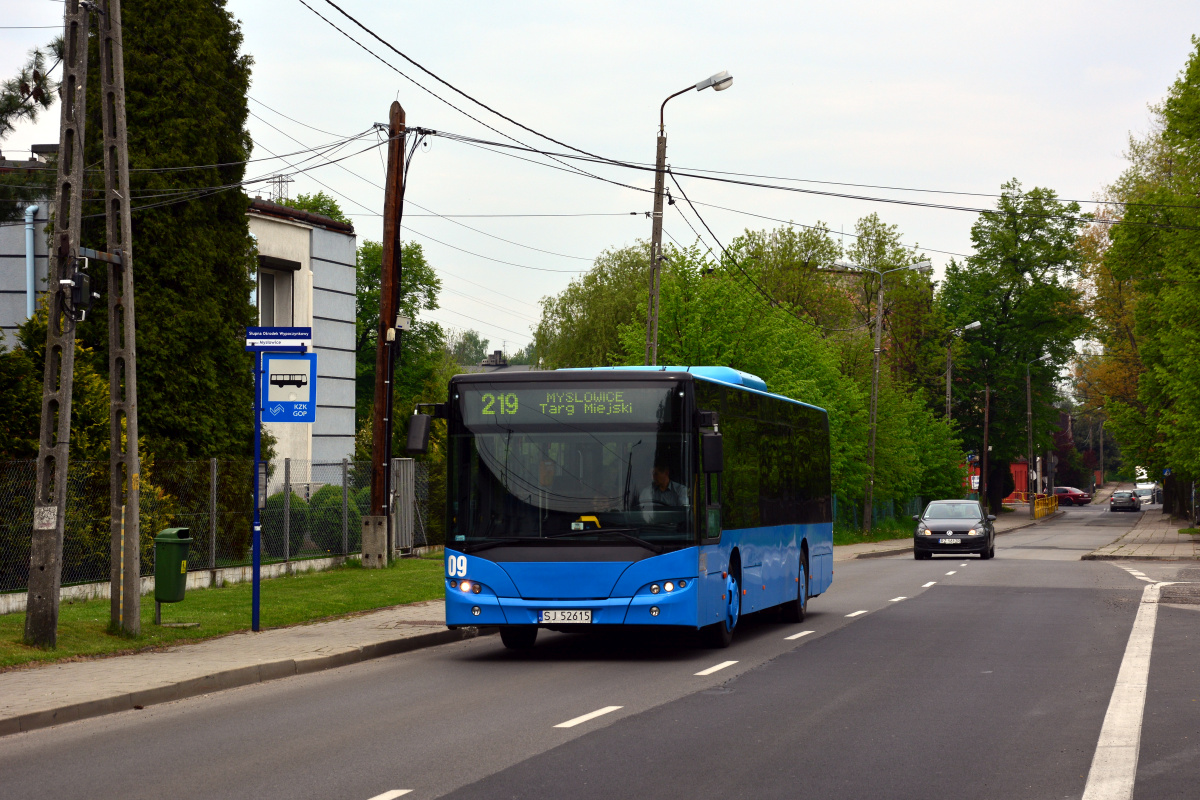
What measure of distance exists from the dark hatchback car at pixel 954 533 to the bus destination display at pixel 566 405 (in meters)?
25.0

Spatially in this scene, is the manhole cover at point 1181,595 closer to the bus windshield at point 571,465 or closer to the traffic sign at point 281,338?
the bus windshield at point 571,465

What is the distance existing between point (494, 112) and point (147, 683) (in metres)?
15.4

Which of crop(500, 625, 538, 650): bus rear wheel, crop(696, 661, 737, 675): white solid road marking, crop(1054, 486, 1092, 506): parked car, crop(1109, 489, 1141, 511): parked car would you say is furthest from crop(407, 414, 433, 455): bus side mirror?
crop(1054, 486, 1092, 506): parked car

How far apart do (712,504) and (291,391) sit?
4.76 metres

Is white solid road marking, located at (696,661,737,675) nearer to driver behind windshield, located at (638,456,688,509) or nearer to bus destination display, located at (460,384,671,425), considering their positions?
driver behind windshield, located at (638,456,688,509)

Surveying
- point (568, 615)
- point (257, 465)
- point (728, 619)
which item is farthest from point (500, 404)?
point (728, 619)

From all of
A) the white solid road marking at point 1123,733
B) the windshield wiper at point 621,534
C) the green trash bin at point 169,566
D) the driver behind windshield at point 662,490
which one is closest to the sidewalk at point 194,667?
the green trash bin at point 169,566

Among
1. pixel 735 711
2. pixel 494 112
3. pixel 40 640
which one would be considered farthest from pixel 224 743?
pixel 494 112

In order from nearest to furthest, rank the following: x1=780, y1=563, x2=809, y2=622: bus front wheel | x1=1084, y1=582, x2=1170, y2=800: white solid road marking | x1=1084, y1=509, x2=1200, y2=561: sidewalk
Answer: x1=1084, y1=582, x2=1170, y2=800: white solid road marking
x1=780, y1=563, x2=809, y2=622: bus front wheel
x1=1084, y1=509, x2=1200, y2=561: sidewalk

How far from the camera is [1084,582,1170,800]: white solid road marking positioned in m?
7.41

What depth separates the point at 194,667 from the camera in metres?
12.5

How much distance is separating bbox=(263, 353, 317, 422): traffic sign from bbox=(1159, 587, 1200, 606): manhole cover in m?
13.6

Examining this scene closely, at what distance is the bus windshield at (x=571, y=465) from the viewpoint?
13727mm

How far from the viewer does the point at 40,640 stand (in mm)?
13242
